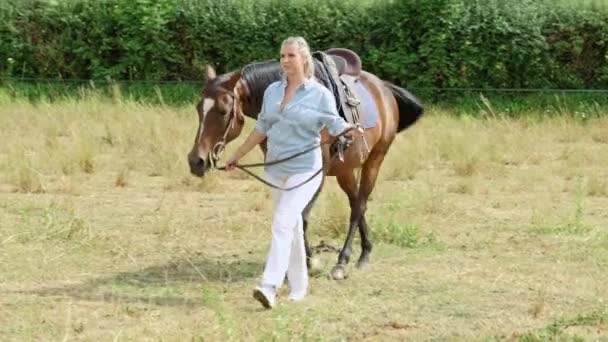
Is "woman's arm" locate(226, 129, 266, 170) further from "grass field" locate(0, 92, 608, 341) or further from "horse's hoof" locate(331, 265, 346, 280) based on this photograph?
"horse's hoof" locate(331, 265, 346, 280)

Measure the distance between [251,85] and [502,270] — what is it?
7.98 ft

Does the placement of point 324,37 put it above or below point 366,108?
below

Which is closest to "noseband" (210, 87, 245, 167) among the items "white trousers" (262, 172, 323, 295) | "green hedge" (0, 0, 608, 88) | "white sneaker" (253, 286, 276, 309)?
"white trousers" (262, 172, 323, 295)

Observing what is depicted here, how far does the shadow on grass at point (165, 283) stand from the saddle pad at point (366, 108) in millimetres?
1400

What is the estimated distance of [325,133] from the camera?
952 cm

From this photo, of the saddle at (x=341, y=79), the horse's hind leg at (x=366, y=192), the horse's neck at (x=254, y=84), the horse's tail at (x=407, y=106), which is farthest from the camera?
the horse's tail at (x=407, y=106)

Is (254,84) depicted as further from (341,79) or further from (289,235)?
(289,235)

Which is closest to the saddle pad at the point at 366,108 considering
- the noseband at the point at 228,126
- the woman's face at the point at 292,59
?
the noseband at the point at 228,126

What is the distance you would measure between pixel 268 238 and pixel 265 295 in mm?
3156

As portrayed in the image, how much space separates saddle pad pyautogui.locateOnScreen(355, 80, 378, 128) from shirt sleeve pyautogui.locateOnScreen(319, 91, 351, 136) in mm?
1601

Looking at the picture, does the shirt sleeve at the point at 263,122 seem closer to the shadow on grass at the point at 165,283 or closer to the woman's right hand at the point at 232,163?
the woman's right hand at the point at 232,163

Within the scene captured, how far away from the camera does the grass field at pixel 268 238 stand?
830cm

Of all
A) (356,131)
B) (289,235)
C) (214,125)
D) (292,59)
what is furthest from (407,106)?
(289,235)

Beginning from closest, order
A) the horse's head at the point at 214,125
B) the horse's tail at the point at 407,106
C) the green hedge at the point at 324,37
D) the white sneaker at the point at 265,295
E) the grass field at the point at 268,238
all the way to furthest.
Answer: the grass field at the point at 268,238 < the white sneaker at the point at 265,295 < the horse's head at the point at 214,125 < the horse's tail at the point at 407,106 < the green hedge at the point at 324,37
